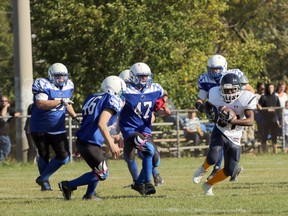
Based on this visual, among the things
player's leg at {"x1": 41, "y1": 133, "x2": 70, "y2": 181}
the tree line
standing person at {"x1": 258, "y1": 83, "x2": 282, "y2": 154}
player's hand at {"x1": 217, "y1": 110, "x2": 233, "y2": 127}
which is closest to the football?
player's hand at {"x1": 217, "y1": 110, "x2": 233, "y2": 127}

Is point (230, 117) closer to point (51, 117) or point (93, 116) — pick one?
point (93, 116)

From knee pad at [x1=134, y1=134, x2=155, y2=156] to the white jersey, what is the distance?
3.19 ft

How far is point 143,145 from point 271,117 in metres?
10.4

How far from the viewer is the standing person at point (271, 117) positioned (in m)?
23.1

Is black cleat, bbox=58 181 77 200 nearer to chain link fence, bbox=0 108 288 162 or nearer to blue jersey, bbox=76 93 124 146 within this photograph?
blue jersey, bbox=76 93 124 146

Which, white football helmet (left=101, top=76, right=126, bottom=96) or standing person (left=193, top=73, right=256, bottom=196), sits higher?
white football helmet (left=101, top=76, right=126, bottom=96)

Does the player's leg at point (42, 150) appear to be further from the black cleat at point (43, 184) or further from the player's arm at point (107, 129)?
the player's arm at point (107, 129)

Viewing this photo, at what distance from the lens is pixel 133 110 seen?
537 inches

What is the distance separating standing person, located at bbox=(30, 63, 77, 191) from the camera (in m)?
14.4

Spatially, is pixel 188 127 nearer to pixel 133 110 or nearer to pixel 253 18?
pixel 133 110

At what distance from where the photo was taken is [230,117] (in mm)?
12211

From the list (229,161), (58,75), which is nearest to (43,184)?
(58,75)

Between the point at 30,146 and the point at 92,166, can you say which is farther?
the point at 30,146

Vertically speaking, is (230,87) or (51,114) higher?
(230,87)
